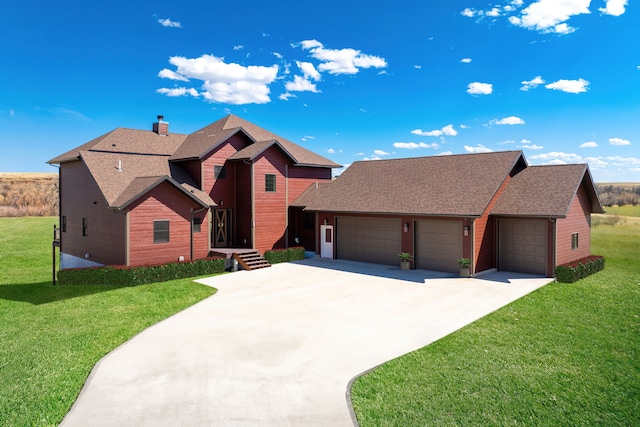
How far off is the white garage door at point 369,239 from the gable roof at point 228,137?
5.51 m

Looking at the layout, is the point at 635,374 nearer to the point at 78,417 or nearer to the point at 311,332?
the point at 311,332

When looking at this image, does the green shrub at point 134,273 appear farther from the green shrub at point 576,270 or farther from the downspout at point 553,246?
the green shrub at point 576,270

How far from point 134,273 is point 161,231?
2864 mm

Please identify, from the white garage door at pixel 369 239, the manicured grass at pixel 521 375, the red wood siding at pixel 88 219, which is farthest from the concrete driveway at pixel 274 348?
the red wood siding at pixel 88 219

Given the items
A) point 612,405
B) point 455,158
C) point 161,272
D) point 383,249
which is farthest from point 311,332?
point 455,158

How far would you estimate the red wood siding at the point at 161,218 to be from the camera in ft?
64.9

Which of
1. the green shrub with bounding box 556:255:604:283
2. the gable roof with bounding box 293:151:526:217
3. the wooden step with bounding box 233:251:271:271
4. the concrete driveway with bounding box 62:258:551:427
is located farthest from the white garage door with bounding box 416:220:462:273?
the wooden step with bounding box 233:251:271:271

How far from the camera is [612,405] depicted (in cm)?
777

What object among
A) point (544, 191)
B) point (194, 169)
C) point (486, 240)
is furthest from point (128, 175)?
point (544, 191)

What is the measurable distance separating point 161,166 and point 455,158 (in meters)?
16.8

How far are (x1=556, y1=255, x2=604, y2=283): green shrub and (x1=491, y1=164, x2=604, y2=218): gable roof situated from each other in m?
2.30

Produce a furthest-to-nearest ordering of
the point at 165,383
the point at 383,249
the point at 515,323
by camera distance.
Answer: the point at 383,249
the point at 515,323
the point at 165,383

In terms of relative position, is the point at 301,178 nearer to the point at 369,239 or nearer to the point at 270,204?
the point at 270,204

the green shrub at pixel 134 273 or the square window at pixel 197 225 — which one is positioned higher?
the square window at pixel 197 225
